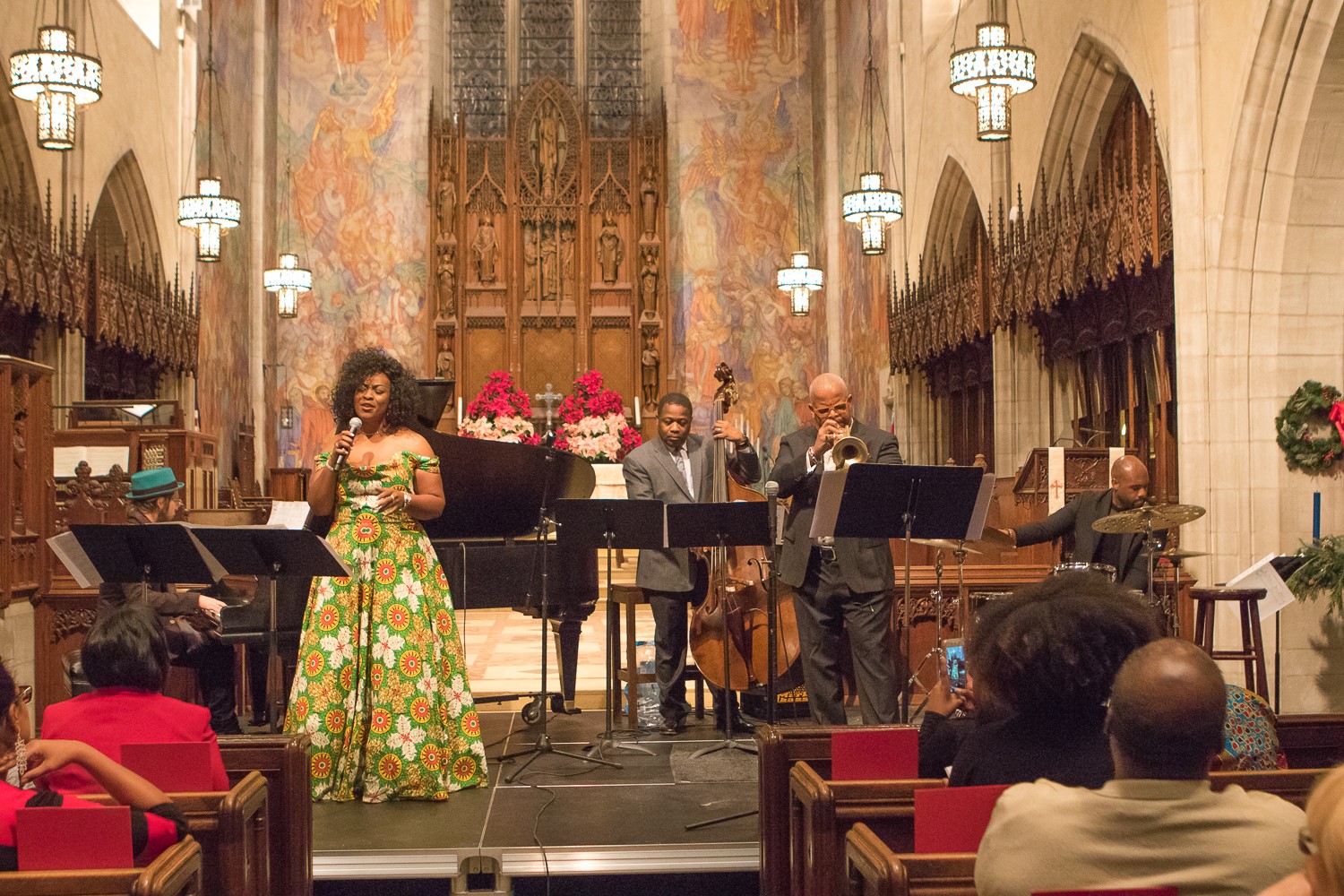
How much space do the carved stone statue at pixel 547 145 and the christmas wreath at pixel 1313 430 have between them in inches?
543

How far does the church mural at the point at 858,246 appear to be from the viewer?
16.3 meters

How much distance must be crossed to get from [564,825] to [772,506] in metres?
1.53

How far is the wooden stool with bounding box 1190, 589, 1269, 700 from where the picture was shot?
6191 millimetres

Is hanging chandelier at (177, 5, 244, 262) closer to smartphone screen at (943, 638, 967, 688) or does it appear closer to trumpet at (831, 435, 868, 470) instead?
trumpet at (831, 435, 868, 470)

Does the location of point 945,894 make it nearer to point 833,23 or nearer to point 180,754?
point 180,754

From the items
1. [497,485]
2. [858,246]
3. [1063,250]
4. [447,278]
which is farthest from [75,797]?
[447,278]

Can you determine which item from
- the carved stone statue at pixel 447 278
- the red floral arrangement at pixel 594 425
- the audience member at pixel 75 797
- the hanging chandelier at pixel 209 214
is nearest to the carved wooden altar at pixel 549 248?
the carved stone statue at pixel 447 278

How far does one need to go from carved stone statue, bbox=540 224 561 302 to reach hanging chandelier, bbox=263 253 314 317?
361cm

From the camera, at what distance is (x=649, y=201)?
770 inches

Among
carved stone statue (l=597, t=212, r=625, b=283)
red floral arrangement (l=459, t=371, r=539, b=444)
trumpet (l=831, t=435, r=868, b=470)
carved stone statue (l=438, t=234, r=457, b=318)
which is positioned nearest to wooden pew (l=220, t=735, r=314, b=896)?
trumpet (l=831, t=435, r=868, b=470)

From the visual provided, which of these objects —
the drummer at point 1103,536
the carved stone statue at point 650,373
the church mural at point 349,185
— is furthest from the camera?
the carved stone statue at point 650,373

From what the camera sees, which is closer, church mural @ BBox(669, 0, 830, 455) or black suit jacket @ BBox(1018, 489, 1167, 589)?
black suit jacket @ BBox(1018, 489, 1167, 589)

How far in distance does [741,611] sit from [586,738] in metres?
0.96

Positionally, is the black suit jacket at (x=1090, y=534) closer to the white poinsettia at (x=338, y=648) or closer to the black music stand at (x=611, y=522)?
the black music stand at (x=611, y=522)
